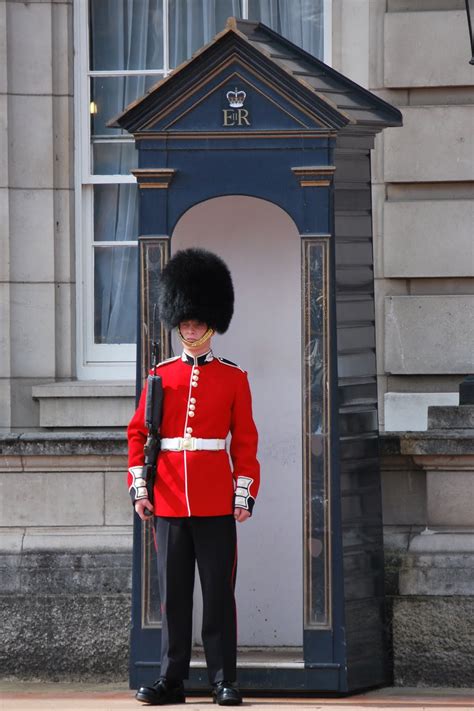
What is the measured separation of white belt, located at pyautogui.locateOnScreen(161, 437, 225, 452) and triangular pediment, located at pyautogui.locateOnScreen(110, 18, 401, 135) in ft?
3.70

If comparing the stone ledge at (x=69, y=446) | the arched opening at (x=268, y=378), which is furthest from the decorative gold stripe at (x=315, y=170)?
the stone ledge at (x=69, y=446)

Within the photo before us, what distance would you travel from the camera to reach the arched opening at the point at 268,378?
683 cm

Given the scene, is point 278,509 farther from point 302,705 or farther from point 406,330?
point 406,330

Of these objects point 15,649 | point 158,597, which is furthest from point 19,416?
point 158,597

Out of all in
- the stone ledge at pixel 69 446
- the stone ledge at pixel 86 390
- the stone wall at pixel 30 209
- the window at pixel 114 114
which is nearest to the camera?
the stone ledge at pixel 69 446

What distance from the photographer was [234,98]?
20.5 ft

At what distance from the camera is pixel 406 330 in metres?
7.93

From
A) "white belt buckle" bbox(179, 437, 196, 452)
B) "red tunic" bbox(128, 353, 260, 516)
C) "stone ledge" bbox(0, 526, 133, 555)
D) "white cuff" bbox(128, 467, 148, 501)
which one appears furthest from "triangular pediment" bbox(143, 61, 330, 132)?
"stone ledge" bbox(0, 526, 133, 555)

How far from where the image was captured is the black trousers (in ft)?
19.9

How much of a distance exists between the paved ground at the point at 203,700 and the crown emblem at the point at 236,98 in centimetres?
217

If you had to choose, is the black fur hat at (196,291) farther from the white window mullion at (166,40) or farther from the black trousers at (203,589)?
the white window mullion at (166,40)

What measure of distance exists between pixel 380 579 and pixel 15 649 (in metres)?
1.52

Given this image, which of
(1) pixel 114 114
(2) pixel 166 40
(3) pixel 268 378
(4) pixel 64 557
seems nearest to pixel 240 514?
(3) pixel 268 378

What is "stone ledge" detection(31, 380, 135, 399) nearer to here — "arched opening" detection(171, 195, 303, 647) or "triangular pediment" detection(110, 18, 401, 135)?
"arched opening" detection(171, 195, 303, 647)
